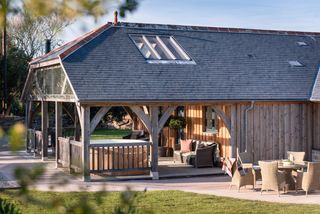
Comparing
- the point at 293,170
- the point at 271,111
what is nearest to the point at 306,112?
the point at 271,111

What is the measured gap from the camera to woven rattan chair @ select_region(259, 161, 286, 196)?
39.7ft

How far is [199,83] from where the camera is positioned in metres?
16.0

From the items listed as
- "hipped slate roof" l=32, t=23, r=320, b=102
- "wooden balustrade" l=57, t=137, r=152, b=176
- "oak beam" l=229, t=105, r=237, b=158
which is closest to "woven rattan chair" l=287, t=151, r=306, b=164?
"oak beam" l=229, t=105, r=237, b=158

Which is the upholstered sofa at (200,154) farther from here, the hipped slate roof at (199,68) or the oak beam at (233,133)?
the hipped slate roof at (199,68)

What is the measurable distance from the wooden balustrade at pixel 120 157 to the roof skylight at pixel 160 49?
298 centimetres

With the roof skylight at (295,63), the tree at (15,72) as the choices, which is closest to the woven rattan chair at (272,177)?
the roof skylight at (295,63)

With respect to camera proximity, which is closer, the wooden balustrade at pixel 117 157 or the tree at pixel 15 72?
the wooden balustrade at pixel 117 157

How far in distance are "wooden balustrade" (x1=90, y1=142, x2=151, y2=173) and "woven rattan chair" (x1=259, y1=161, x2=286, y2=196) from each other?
3888 mm

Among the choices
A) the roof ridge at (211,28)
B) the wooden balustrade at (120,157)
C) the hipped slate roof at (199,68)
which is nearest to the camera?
the wooden balustrade at (120,157)

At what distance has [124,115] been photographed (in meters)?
35.1

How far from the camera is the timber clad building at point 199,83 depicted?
1488 cm

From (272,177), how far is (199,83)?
4745 mm

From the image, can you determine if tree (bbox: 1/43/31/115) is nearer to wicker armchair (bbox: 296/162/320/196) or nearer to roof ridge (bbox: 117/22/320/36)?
roof ridge (bbox: 117/22/320/36)

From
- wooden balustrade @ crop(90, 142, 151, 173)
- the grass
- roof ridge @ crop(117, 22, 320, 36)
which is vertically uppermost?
roof ridge @ crop(117, 22, 320, 36)
